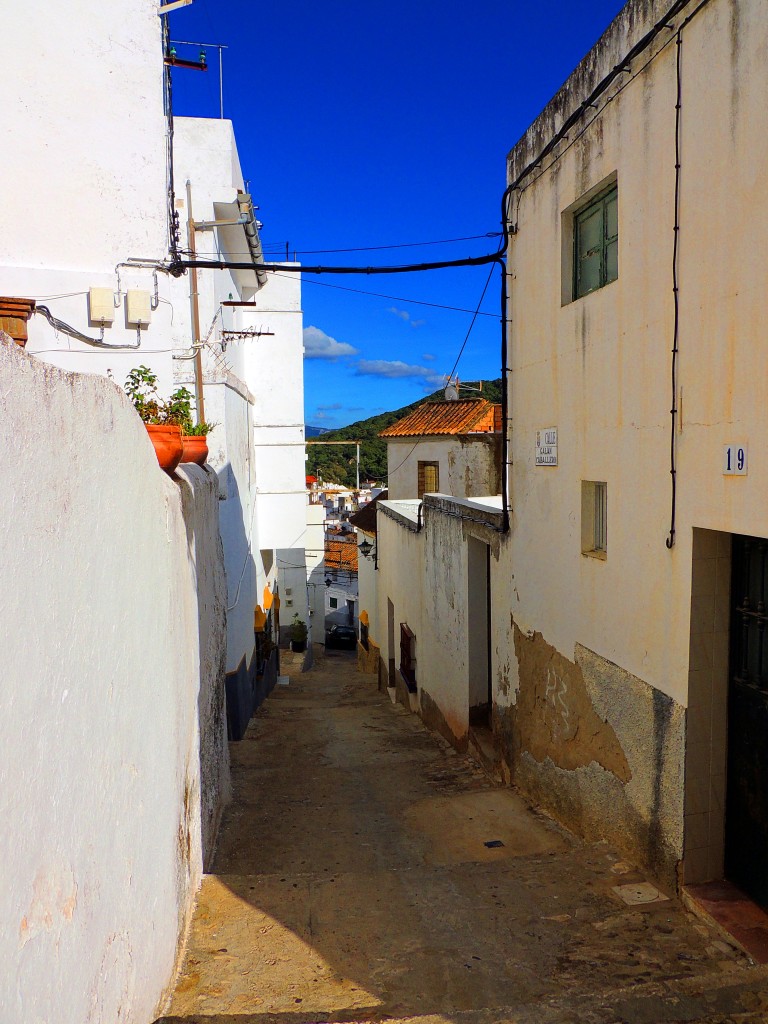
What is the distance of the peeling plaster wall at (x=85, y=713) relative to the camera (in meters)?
1.95

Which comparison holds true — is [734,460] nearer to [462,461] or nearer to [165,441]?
[165,441]

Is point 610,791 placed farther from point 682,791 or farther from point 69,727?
point 69,727

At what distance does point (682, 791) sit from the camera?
191 inches

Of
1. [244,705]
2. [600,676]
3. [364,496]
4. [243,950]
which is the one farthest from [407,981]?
[364,496]

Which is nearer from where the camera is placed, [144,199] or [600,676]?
[600,676]

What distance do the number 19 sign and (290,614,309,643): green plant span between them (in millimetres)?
23513

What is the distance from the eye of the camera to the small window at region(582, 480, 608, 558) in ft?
21.2

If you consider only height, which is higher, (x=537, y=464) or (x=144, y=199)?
(x=144, y=199)

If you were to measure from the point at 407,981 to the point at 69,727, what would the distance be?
2.90 meters

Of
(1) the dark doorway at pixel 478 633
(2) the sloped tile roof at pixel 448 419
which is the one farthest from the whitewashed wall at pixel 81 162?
(2) the sloped tile roof at pixel 448 419

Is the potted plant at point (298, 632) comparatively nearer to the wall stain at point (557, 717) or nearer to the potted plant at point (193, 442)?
the wall stain at point (557, 717)

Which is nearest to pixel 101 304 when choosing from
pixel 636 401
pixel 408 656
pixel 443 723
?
pixel 636 401

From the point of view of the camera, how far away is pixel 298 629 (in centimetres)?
2698

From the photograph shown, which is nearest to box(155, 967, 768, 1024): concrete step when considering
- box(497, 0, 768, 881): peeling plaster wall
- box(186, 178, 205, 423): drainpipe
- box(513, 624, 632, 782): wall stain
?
box(497, 0, 768, 881): peeling plaster wall
